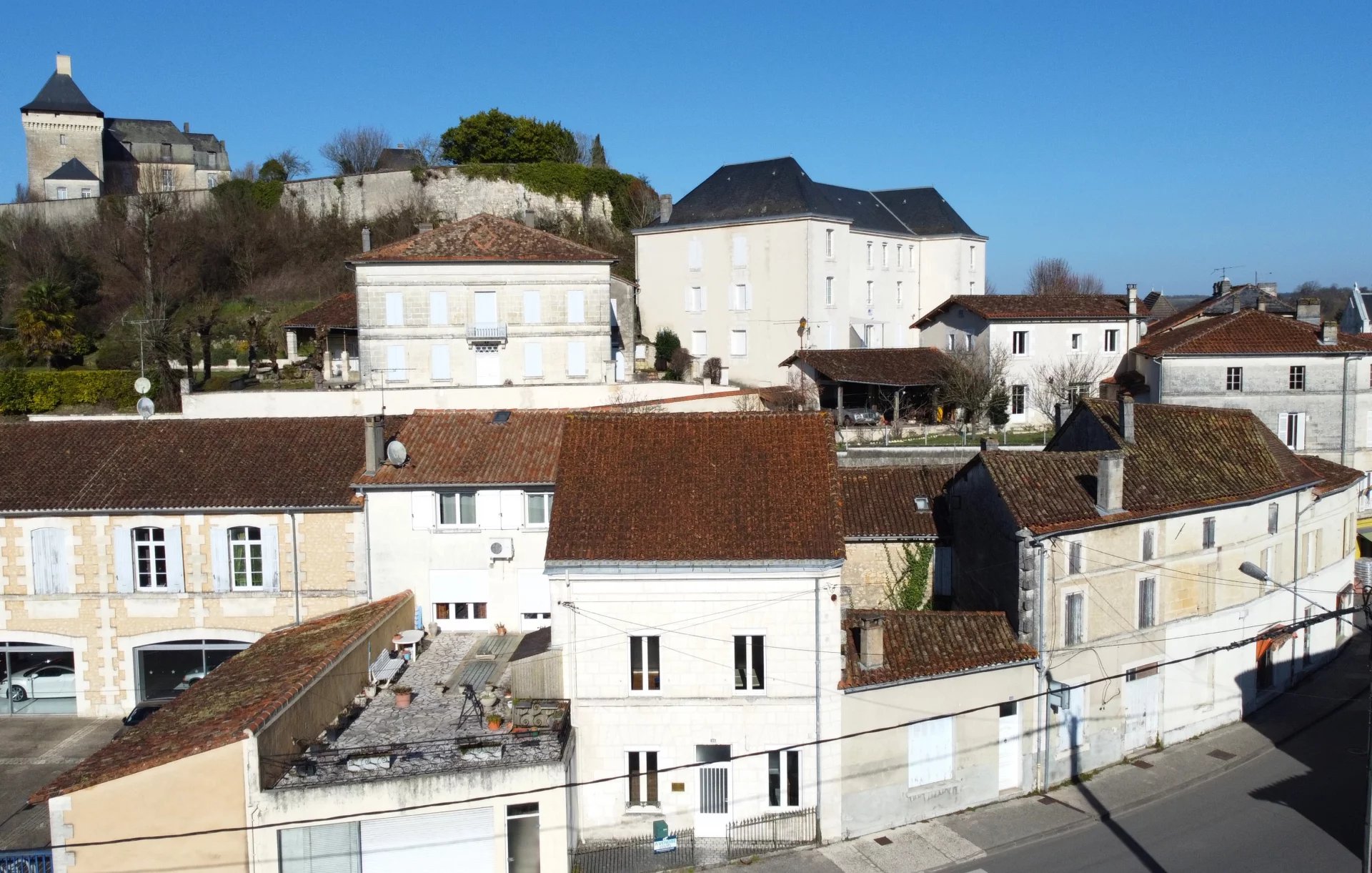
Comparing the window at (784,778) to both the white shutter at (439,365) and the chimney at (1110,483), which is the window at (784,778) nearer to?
the chimney at (1110,483)

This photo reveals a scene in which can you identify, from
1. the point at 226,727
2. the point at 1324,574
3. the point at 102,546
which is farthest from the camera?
the point at 1324,574

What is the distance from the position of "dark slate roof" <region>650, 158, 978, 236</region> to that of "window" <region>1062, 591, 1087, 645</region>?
1103 inches

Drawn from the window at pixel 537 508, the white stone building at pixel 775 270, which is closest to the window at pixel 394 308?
the white stone building at pixel 775 270

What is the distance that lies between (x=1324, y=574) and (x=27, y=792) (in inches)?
1083

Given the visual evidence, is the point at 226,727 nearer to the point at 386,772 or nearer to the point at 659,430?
the point at 386,772

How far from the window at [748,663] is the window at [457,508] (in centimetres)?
726

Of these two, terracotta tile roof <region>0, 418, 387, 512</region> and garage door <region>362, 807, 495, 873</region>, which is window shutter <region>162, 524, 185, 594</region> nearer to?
terracotta tile roof <region>0, 418, 387, 512</region>

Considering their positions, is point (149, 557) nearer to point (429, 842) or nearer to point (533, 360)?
point (429, 842)

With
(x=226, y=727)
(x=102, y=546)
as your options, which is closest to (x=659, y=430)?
(x=226, y=727)

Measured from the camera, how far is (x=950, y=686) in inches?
681

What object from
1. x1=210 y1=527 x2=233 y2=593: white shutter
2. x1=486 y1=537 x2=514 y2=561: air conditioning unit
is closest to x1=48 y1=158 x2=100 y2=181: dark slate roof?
x1=210 y1=527 x2=233 y2=593: white shutter

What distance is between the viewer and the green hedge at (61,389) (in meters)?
35.5

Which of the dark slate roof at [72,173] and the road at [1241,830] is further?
the dark slate roof at [72,173]

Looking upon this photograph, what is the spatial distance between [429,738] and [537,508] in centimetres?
652
